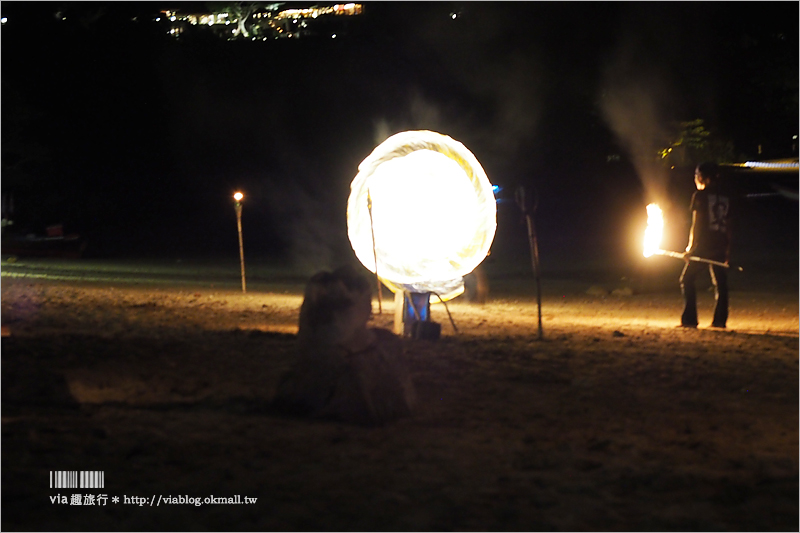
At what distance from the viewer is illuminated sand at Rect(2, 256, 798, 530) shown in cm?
534

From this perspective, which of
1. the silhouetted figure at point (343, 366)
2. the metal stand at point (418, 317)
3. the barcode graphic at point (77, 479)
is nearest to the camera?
the barcode graphic at point (77, 479)

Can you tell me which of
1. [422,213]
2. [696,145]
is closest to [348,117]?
[696,145]

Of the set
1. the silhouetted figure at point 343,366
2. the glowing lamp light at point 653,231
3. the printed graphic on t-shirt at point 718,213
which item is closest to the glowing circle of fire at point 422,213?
the glowing lamp light at point 653,231

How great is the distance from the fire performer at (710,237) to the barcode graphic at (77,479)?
955 centimetres

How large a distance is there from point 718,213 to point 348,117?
1191 inches

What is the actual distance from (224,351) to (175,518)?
490 centimetres

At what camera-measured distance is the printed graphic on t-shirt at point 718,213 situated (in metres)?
12.9

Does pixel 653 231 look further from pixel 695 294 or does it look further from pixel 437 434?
pixel 437 434

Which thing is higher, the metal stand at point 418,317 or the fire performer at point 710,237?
the fire performer at point 710,237

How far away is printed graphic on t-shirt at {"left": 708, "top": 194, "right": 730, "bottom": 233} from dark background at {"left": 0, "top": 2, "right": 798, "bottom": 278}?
38.1ft

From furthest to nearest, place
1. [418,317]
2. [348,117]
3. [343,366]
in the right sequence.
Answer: [348,117] < [418,317] < [343,366]

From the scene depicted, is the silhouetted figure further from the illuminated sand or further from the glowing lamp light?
the glowing lamp light

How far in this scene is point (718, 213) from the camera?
42.3ft

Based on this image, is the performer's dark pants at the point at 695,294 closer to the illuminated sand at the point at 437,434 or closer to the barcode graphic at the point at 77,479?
the illuminated sand at the point at 437,434
